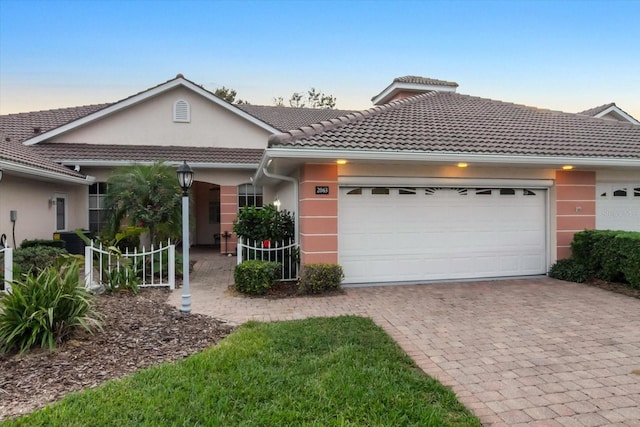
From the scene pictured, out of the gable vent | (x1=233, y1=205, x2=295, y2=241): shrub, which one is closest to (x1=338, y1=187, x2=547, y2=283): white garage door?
(x1=233, y1=205, x2=295, y2=241): shrub

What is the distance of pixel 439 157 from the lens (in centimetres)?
831

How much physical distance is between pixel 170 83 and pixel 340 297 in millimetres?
12243

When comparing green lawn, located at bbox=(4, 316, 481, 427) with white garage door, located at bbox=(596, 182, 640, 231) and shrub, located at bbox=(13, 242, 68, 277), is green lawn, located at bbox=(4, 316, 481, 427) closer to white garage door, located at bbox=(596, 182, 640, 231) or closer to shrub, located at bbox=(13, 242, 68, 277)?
shrub, located at bbox=(13, 242, 68, 277)

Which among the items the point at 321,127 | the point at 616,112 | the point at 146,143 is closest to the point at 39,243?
the point at 146,143

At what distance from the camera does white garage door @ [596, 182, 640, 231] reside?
1013cm

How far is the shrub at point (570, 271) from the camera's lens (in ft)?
29.7

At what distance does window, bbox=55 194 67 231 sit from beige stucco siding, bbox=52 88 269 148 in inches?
120

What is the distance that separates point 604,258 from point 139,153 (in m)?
14.8

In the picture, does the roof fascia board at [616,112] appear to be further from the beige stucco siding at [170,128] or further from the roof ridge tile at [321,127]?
the beige stucco siding at [170,128]

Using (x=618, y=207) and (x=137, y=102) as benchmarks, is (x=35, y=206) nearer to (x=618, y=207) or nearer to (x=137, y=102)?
(x=137, y=102)

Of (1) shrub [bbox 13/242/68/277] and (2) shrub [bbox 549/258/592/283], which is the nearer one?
(1) shrub [bbox 13/242/68/277]

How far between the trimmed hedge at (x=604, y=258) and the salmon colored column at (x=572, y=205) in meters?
0.24

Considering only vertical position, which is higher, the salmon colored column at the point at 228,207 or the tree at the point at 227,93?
the tree at the point at 227,93

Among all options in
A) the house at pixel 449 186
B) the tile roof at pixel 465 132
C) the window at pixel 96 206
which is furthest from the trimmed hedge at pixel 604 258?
the window at pixel 96 206
